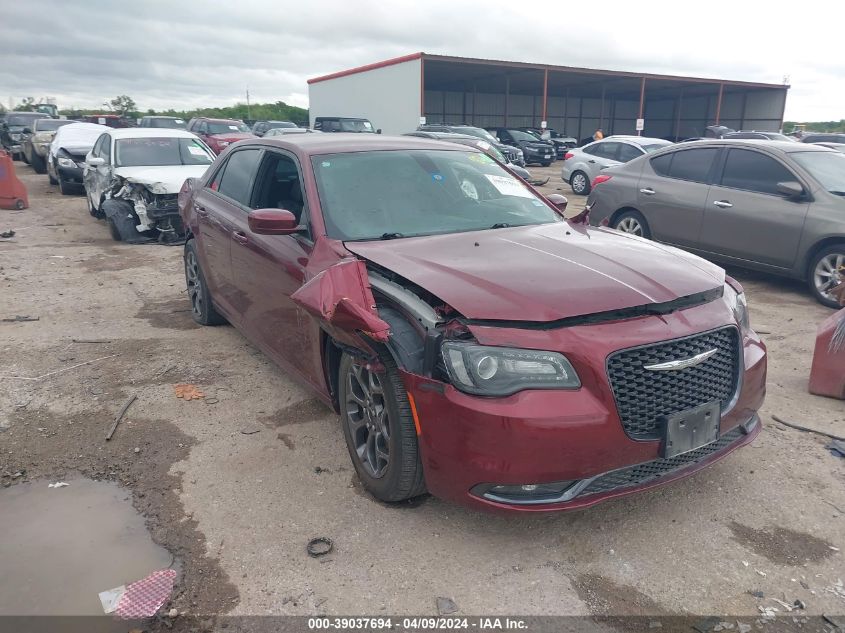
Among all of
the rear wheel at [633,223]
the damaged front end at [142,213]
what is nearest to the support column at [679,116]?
the rear wheel at [633,223]

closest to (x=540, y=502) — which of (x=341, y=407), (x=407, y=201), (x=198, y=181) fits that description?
(x=341, y=407)

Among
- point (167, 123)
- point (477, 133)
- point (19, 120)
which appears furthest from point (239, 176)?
point (19, 120)

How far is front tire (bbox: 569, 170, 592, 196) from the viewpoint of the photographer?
16.3 metres

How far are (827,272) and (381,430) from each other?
5591mm

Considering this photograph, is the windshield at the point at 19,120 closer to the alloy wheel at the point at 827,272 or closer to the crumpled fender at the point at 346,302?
the alloy wheel at the point at 827,272

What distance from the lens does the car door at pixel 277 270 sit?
147 inches

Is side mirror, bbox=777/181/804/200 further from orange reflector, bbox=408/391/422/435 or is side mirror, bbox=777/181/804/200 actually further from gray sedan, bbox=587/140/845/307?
orange reflector, bbox=408/391/422/435

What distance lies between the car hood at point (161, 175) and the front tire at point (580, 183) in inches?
373

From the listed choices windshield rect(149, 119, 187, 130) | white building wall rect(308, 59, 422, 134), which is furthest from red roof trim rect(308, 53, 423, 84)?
windshield rect(149, 119, 187, 130)

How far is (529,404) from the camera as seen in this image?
2.55 m

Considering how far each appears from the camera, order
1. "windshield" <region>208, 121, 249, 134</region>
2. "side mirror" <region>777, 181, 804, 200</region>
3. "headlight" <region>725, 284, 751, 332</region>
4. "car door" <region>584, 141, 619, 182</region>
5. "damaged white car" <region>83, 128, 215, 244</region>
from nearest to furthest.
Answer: "headlight" <region>725, 284, 751, 332</region> → "side mirror" <region>777, 181, 804, 200</region> → "damaged white car" <region>83, 128, 215, 244</region> → "car door" <region>584, 141, 619, 182</region> → "windshield" <region>208, 121, 249, 134</region>

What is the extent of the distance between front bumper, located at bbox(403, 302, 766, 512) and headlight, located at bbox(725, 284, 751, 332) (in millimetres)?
572

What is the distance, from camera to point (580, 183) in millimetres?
16516

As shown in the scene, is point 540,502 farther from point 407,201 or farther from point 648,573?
point 407,201
